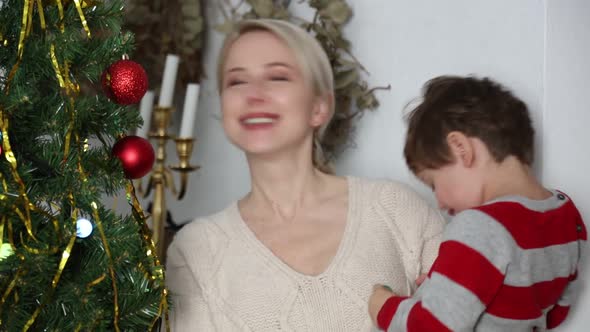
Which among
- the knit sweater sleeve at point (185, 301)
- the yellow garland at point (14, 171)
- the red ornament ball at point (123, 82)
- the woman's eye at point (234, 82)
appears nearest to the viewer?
the yellow garland at point (14, 171)

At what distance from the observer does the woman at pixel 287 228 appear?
4.49 feet

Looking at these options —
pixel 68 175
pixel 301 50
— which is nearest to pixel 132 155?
pixel 68 175

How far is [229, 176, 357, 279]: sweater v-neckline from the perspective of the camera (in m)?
1.38

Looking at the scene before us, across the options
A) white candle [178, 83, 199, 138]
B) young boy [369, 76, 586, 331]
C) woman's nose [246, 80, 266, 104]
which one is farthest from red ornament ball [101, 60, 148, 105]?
white candle [178, 83, 199, 138]

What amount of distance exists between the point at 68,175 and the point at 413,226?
0.68 m

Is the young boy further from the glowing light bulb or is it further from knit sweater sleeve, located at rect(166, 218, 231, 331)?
the glowing light bulb

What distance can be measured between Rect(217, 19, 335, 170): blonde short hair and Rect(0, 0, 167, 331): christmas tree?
0.45 m

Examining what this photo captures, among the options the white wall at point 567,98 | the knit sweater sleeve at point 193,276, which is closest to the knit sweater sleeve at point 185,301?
the knit sweater sleeve at point 193,276

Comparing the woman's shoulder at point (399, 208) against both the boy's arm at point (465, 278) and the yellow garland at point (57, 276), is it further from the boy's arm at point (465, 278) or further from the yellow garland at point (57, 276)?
the yellow garland at point (57, 276)

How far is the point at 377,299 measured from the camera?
4.36 ft

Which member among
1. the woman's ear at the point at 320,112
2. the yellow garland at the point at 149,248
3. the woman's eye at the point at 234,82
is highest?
the woman's eye at the point at 234,82

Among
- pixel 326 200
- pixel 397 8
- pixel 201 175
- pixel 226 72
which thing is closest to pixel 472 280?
pixel 326 200

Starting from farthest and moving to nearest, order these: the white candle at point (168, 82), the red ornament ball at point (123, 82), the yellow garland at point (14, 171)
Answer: the white candle at point (168, 82), the red ornament ball at point (123, 82), the yellow garland at point (14, 171)

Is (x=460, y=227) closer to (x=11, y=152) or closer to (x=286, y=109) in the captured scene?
(x=286, y=109)
